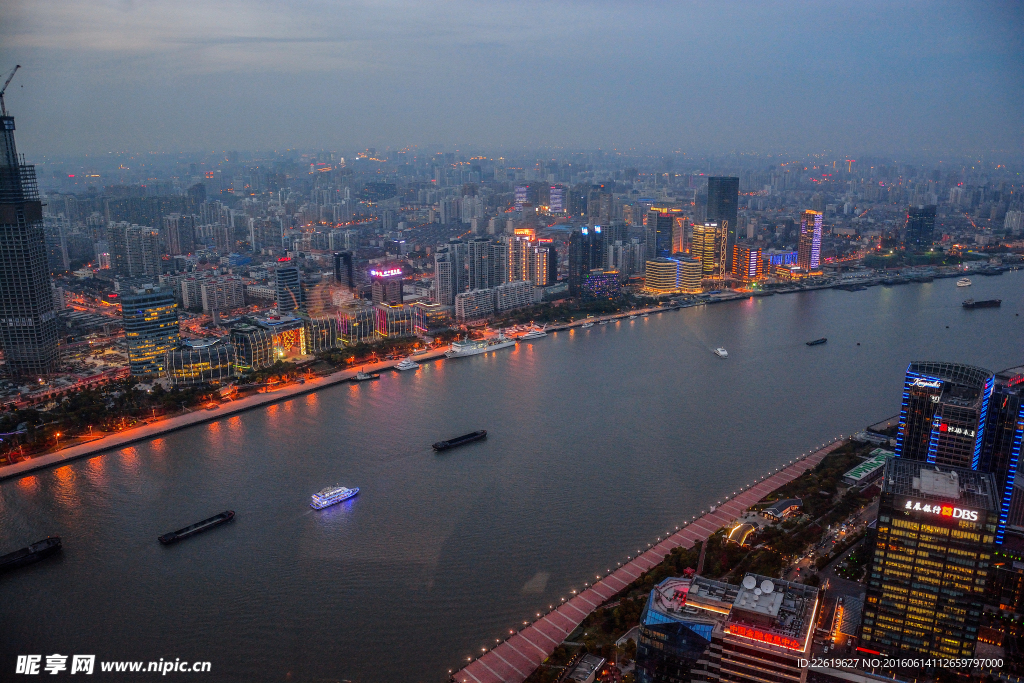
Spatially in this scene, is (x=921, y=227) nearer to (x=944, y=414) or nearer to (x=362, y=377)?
(x=944, y=414)

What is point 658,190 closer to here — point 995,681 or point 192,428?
point 192,428

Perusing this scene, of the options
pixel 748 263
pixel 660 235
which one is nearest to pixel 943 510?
pixel 748 263

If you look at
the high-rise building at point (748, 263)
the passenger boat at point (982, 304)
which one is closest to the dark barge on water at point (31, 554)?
the high-rise building at point (748, 263)

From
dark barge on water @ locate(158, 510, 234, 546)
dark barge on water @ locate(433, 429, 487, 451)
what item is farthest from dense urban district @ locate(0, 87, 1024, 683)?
dark barge on water @ locate(433, 429, 487, 451)

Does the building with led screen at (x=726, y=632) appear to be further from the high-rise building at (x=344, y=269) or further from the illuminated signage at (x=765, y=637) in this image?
the high-rise building at (x=344, y=269)

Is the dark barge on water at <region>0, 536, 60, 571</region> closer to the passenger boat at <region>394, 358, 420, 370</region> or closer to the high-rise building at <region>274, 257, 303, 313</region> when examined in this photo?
the passenger boat at <region>394, 358, 420, 370</region>

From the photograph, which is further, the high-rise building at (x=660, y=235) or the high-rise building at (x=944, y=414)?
the high-rise building at (x=660, y=235)
